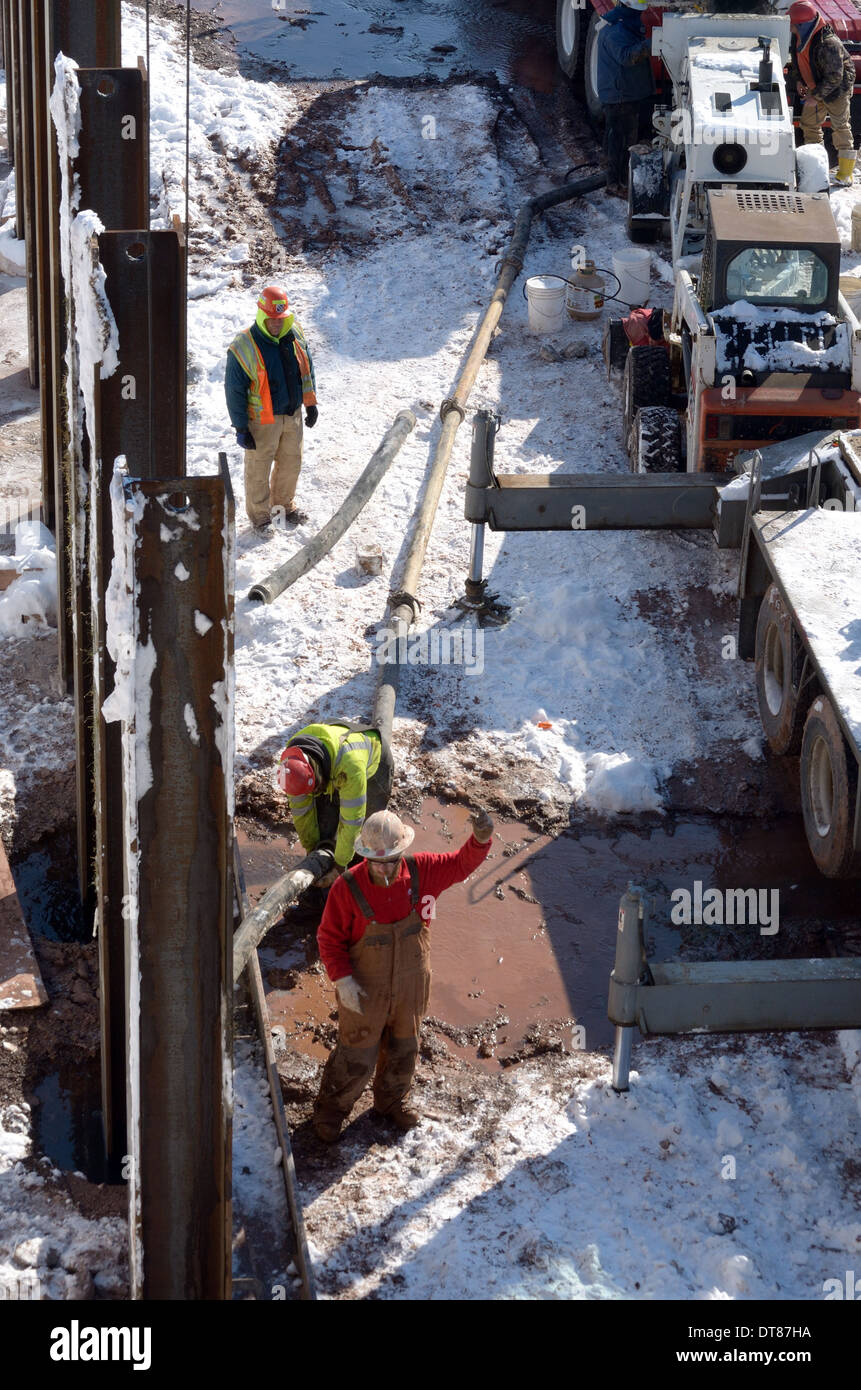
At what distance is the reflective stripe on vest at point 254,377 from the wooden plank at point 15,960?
3.79 meters

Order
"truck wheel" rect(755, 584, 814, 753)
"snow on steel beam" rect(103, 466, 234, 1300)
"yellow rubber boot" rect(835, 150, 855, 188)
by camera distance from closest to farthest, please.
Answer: "snow on steel beam" rect(103, 466, 234, 1300) → "truck wheel" rect(755, 584, 814, 753) → "yellow rubber boot" rect(835, 150, 855, 188)

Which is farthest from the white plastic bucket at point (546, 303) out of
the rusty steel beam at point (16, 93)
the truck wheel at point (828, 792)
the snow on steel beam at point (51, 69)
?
the truck wheel at point (828, 792)

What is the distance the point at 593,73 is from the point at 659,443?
741 centimetres

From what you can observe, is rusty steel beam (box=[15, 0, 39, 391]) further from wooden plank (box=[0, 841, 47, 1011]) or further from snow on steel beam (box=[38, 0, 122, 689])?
wooden plank (box=[0, 841, 47, 1011])

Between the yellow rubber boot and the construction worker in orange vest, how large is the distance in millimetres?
7757

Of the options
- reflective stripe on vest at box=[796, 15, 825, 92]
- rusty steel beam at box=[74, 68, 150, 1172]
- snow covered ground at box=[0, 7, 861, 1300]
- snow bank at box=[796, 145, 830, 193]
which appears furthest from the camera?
reflective stripe on vest at box=[796, 15, 825, 92]

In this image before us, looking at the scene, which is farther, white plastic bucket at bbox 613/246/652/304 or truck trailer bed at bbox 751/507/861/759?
white plastic bucket at bbox 613/246/652/304

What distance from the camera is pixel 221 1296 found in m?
4.93

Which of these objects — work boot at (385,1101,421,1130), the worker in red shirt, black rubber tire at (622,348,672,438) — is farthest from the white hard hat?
black rubber tire at (622,348,672,438)

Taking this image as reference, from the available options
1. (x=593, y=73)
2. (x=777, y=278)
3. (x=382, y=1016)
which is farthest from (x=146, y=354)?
(x=593, y=73)

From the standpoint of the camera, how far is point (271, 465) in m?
10.7

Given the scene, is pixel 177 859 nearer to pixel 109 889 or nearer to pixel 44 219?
pixel 109 889

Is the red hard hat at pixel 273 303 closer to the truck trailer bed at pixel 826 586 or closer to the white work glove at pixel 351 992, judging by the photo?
the truck trailer bed at pixel 826 586

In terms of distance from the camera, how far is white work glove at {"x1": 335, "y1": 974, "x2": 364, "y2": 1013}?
6.12 meters
